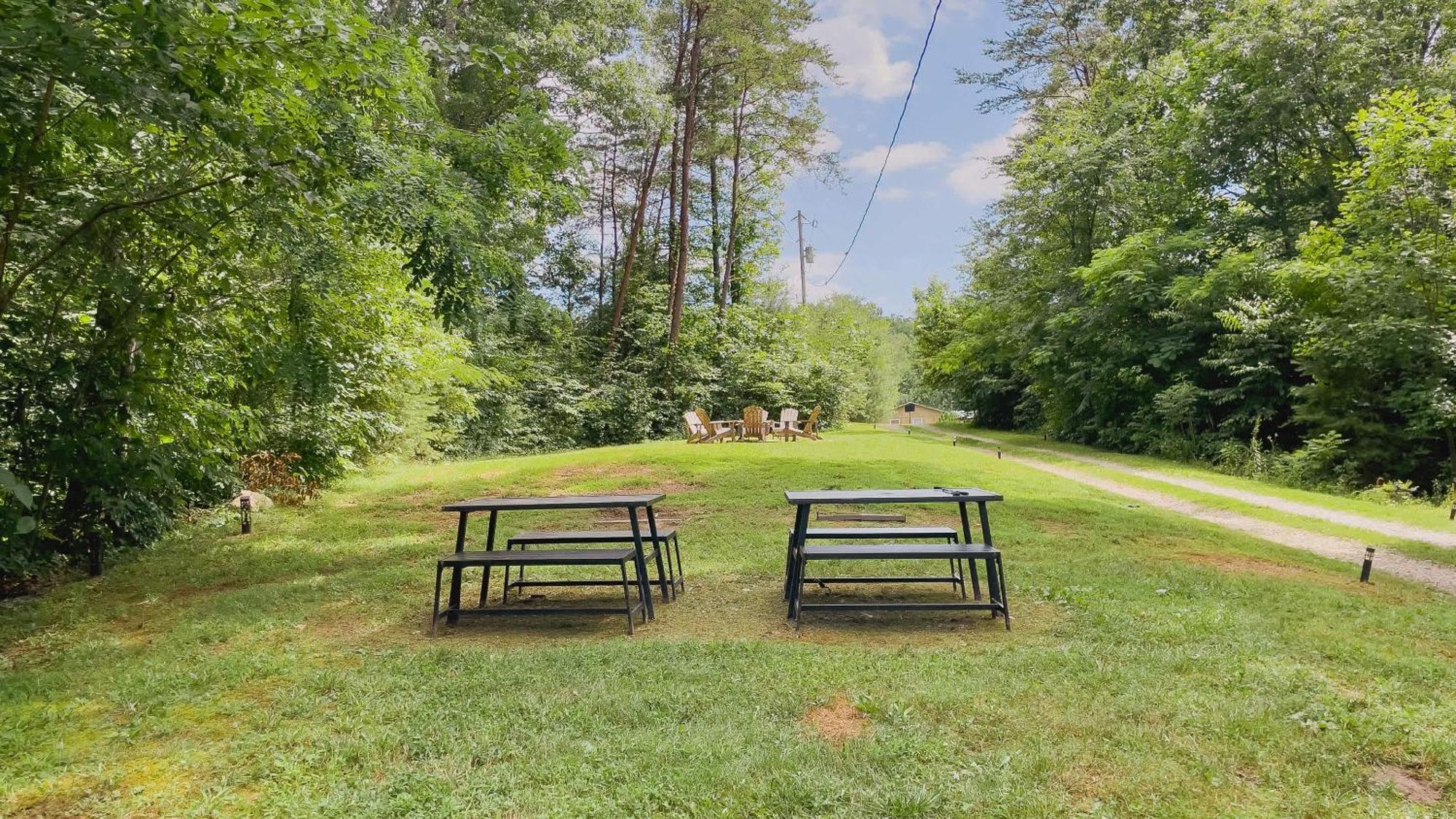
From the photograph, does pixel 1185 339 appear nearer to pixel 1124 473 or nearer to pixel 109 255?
pixel 1124 473

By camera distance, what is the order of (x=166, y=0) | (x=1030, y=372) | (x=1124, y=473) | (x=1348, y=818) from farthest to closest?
(x=1030, y=372) → (x=1124, y=473) → (x=166, y=0) → (x=1348, y=818)

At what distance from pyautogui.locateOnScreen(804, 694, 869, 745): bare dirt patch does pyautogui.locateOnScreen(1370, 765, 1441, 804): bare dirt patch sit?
199cm

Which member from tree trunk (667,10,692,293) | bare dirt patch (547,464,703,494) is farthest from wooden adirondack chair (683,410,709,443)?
tree trunk (667,10,692,293)

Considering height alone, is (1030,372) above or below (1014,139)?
below

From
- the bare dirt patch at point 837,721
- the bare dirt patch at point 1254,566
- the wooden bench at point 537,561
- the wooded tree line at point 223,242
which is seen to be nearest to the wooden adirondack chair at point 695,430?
the wooded tree line at point 223,242

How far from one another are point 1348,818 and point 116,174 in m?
7.85

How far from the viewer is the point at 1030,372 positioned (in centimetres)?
2620

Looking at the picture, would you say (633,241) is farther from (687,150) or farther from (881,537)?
(881,537)

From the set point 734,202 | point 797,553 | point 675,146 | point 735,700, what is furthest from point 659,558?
point 734,202

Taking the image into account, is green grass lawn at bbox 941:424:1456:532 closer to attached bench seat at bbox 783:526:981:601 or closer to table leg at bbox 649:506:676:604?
attached bench seat at bbox 783:526:981:601

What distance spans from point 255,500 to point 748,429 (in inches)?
465

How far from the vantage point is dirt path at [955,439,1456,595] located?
264 inches

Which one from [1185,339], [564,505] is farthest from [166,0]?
[1185,339]

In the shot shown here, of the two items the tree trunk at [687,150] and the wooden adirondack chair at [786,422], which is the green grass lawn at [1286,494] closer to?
the wooden adirondack chair at [786,422]
